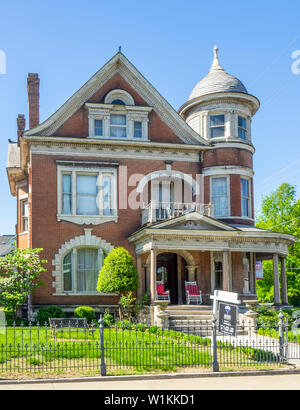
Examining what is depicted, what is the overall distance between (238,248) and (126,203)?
5786mm

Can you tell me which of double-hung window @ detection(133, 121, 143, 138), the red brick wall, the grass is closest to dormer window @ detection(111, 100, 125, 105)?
double-hung window @ detection(133, 121, 143, 138)

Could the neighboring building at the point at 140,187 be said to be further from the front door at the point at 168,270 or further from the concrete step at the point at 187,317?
the concrete step at the point at 187,317

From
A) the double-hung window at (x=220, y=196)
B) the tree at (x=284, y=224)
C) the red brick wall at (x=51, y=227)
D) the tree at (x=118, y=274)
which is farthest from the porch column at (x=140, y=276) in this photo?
the tree at (x=284, y=224)

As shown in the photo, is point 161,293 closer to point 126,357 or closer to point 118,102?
point 118,102

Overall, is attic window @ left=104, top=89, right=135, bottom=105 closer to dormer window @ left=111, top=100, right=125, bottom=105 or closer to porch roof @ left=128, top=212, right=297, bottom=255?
dormer window @ left=111, top=100, right=125, bottom=105

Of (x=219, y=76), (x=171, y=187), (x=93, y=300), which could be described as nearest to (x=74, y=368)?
(x=93, y=300)

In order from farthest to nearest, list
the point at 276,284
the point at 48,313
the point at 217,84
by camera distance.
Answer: the point at 217,84, the point at 276,284, the point at 48,313

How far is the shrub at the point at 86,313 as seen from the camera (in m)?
24.3

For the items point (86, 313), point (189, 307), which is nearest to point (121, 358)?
point (189, 307)

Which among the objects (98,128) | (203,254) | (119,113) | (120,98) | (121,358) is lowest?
(121,358)

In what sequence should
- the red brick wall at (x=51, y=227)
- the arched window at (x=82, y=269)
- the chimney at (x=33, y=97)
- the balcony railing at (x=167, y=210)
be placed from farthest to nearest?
the chimney at (x=33, y=97), the arched window at (x=82, y=269), the red brick wall at (x=51, y=227), the balcony railing at (x=167, y=210)

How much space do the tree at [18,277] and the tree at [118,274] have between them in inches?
106

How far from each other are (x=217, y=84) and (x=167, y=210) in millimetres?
7597

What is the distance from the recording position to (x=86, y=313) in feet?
80.2
